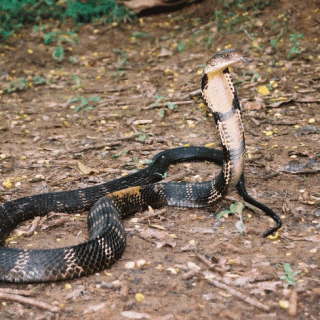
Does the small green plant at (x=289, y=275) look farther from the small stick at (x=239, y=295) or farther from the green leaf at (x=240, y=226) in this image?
the green leaf at (x=240, y=226)

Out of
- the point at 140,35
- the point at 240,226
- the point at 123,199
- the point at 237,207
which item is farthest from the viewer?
the point at 140,35

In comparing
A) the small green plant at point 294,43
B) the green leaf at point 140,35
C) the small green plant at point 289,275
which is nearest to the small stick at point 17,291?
the small green plant at point 289,275

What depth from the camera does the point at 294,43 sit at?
901 centimetres

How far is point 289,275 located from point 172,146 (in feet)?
11.9

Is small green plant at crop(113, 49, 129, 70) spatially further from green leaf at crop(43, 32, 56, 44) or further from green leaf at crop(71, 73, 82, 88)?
green leaf at crop(43, 32, 56, 44)

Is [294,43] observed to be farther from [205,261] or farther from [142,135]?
[205,261]

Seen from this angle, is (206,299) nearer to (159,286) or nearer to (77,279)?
(159,286)

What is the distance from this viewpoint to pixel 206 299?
3.49 m

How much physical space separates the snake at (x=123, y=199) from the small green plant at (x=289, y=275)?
677 millimetres

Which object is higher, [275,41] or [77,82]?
[275,41]

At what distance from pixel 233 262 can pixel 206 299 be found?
0.60 meters

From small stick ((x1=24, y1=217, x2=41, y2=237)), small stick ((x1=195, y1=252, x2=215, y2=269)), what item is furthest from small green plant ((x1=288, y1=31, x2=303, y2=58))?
small stick ((x1=24, y1=217, x2=41, y2=237))

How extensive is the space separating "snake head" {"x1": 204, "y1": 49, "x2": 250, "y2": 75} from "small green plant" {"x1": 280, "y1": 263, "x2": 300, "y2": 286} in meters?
1.82

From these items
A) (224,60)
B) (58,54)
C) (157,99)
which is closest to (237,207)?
(224,60)
